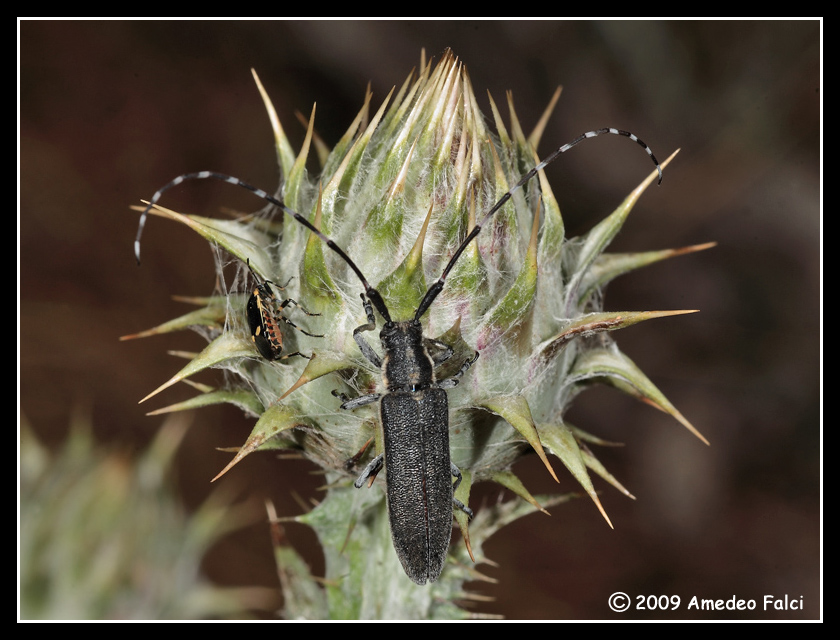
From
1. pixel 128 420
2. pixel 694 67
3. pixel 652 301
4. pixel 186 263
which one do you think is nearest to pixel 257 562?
pixel 128 420

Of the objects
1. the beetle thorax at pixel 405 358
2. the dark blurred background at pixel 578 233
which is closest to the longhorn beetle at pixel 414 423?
the beetle thorax at pixel 405 358

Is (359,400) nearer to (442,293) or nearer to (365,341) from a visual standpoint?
(365,341)

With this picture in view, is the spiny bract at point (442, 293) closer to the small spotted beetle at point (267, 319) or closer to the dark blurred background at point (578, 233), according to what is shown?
the small spotted beetle at point (267, 319)

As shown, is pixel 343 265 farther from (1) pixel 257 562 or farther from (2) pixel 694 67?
(1) pixel 257 562

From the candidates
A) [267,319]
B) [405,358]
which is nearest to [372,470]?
[405,358]

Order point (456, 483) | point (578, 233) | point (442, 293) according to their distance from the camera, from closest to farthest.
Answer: point (442, 293), point (456, 483), point (578, 233)

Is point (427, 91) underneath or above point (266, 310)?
above

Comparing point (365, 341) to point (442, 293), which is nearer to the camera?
point (442, 293)
